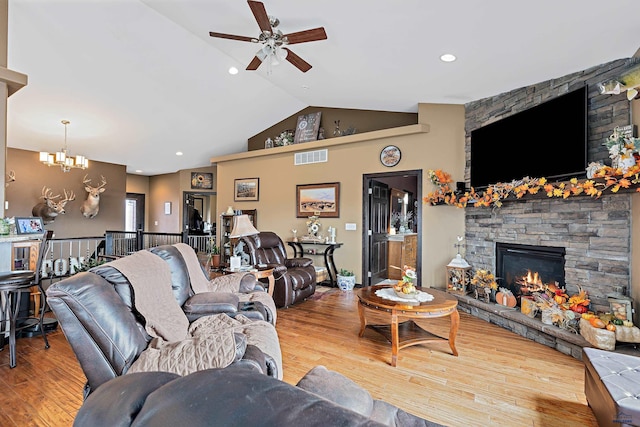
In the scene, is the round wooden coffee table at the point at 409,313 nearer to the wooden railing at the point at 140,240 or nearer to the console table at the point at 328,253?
the console table at the point at 328,253

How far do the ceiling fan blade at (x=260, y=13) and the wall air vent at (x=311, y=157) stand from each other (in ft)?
10.7

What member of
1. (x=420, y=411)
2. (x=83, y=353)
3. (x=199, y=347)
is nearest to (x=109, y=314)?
(x=83, y=353)

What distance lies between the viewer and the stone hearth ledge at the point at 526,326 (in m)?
2.93

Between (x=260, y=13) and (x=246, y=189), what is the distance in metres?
4.88

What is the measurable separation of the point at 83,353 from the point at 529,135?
14.8ft

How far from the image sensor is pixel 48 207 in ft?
22.9

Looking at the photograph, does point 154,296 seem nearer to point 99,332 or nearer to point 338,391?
point 99,332

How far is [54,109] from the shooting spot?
537 centimetres

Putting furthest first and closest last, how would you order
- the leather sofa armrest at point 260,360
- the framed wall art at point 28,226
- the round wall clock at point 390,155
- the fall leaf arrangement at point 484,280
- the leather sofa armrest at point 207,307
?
the round wall clock at point 390,155, the fall leaf arrangement at point 484,280, the framed wall art at point 28,226, the leather sofa armrest at point 207,307, the leather sofa armrest at point 260,360

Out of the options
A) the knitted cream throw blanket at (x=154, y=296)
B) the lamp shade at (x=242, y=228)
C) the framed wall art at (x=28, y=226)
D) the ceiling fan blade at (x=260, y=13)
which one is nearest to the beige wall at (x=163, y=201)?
the framed wall art at (x=28, y=226)

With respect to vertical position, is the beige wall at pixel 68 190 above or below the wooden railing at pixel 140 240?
above

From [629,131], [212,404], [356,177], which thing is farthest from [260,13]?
[356,177]

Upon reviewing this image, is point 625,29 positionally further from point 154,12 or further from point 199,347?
point 154,12

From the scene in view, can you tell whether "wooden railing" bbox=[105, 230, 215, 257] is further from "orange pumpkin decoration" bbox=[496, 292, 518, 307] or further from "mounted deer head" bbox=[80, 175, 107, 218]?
"orange pumpkin decoration" bbox=[496, 292, 518, 307]
